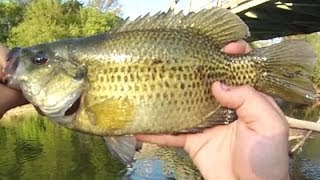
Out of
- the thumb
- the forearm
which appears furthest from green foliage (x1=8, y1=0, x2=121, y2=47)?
the thumb

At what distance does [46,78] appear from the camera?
2299 millimetres

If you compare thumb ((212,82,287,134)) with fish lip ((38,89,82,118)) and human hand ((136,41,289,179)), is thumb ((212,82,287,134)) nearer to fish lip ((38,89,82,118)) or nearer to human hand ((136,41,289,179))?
human hand ((136,41,289,179))

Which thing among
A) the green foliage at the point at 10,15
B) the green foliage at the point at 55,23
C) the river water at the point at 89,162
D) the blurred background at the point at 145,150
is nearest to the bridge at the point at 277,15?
the blurred background at the point at 145,150

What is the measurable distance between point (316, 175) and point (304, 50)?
11080mm

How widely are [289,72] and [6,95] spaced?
1215mm

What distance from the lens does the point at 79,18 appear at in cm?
4328

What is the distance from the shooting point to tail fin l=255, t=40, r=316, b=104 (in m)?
2.32

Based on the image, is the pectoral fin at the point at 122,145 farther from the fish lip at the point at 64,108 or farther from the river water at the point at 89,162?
the river water at the point at 89,162

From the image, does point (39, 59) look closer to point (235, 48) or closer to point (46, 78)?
point (46, 78)

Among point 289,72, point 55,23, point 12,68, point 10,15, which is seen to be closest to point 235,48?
point 289,72

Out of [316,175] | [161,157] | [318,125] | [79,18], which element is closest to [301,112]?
[161,157]

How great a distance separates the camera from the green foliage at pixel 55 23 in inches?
1574

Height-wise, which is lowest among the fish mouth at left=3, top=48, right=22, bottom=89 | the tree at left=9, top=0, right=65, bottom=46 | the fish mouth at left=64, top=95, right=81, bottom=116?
the fish mouth at left=64, top=95, right=81, bottom=116

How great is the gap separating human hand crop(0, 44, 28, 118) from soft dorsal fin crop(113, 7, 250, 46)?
1.65ft
